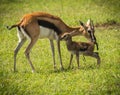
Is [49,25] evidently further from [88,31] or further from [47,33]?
[88,31]

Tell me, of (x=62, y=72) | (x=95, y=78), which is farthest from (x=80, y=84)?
(x=62, y=72)

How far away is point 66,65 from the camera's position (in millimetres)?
10070

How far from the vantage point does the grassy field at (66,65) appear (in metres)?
7.57

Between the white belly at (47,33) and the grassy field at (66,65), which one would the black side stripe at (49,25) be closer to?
the white belly at (47,33)

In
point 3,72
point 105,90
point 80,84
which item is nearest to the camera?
point 105,90

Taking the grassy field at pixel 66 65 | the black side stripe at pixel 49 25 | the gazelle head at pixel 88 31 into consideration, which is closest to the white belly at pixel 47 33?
the black side stripe at pixel 49 25

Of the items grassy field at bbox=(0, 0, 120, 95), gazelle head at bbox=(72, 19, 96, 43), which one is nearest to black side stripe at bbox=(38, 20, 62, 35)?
gazelle head at bbox=(72, 19, 96, 43)

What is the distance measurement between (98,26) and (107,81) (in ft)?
24.7

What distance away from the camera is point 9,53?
1173 centimetres

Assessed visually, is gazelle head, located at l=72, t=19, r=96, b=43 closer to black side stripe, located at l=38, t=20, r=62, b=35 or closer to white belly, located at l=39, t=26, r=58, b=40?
black side stripe, located at l=38, t=20, r=62, b=35

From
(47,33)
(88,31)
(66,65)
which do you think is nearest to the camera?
(47,33)

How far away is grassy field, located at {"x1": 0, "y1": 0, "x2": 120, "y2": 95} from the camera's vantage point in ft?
24.8

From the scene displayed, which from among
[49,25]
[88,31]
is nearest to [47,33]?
[49,25]

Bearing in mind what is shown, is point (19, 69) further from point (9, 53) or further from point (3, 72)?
point (9, 53)
